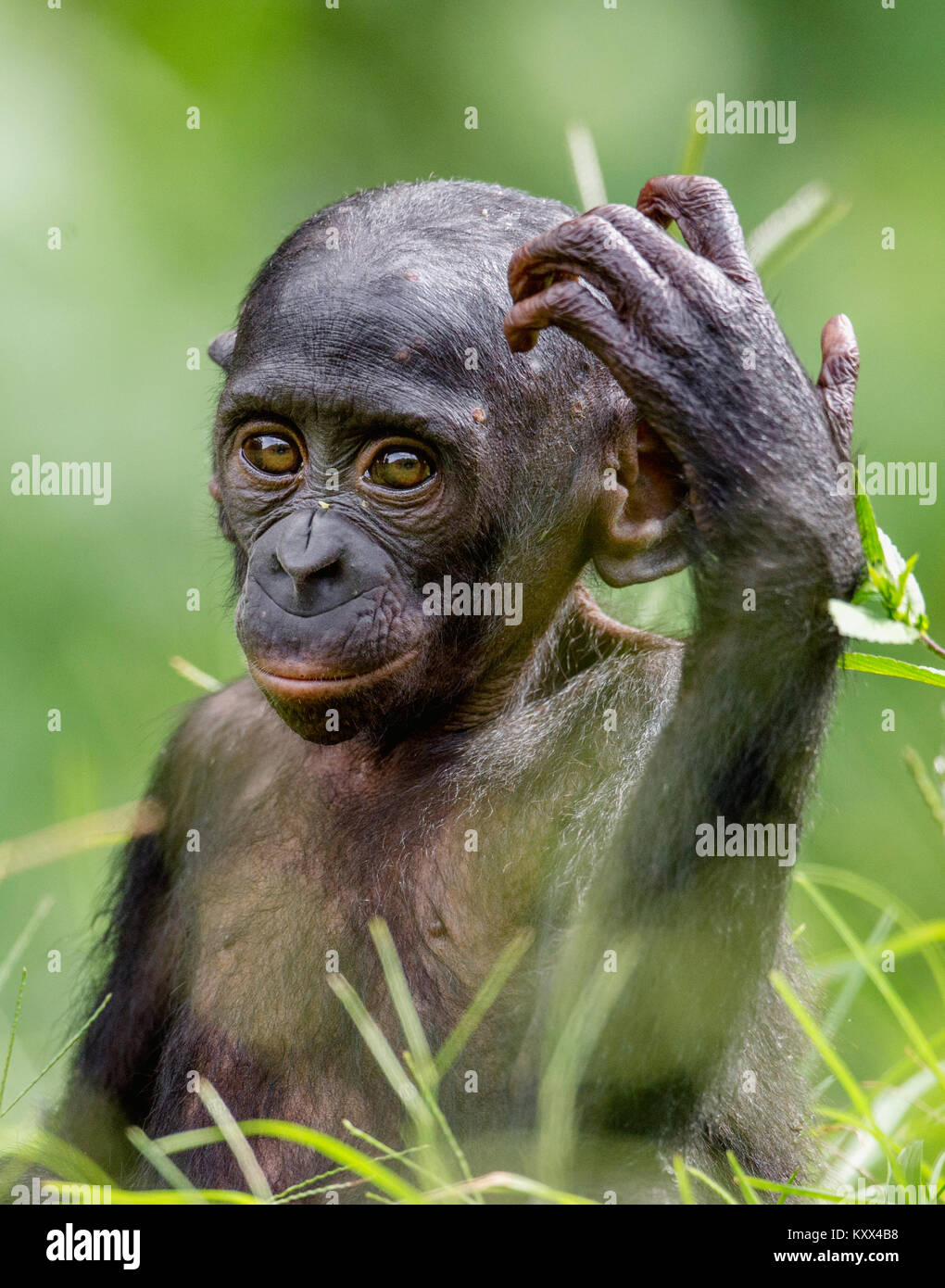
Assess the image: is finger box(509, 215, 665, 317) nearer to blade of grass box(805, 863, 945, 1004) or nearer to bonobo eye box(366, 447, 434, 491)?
bonobo eye box(366, 447, 434, 491)

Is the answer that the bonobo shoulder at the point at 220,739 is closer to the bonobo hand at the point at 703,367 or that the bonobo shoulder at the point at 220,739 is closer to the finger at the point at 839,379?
the bonobo hand at the point at 703,367

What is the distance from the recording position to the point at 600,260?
149 inches

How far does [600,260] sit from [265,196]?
8.39 meters

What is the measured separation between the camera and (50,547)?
9938 millimetres

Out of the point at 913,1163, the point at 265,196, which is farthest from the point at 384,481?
the point at 265,196

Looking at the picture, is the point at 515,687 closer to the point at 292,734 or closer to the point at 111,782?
the point at 292,734

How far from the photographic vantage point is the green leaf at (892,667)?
12.3 feet

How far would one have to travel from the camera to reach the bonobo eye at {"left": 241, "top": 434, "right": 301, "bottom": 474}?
4.59 metres

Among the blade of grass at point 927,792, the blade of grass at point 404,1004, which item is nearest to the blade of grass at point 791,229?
the blade of grass at point 927,792

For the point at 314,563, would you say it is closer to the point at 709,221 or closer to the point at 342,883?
the point at 342,883

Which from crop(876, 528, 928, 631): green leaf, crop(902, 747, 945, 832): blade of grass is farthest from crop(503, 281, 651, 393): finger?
crop(902, 747, 945, 832): blade of grass

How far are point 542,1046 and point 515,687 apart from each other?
1.15 m
